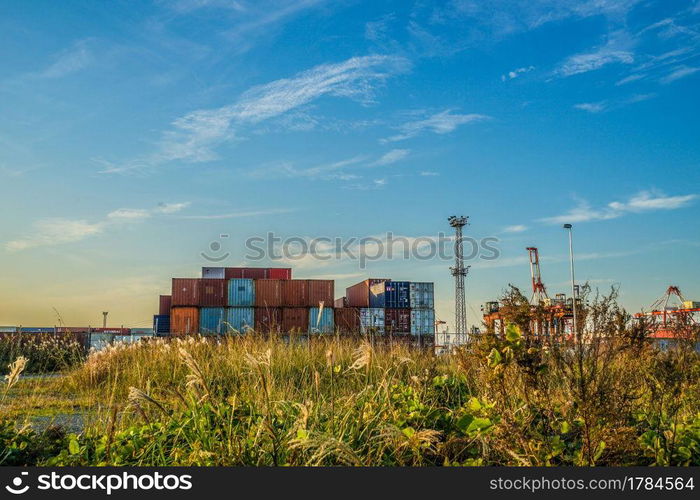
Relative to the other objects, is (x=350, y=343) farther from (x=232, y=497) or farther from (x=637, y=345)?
(x=232, y=497)

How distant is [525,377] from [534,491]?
4.06 ft

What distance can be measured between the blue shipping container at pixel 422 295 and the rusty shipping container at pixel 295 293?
29.4 feet

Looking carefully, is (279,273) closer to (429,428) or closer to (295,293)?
(295,293)

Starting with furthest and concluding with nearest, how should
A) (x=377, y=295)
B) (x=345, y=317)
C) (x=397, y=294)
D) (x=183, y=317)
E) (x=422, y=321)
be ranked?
(x=377, y=295)
(x=422, y=321)
(x=397, y=294)
(x=183, y=317)
(x=345, y=317)

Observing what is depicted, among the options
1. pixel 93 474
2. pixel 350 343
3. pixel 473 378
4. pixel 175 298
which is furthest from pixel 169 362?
pixel 175 298

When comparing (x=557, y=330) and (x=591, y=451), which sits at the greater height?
(x=557, y=330)

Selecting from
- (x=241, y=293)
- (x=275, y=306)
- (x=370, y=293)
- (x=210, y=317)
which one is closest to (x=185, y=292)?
(x=210, y=317)

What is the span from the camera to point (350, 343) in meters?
11.8

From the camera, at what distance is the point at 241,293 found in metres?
42.8

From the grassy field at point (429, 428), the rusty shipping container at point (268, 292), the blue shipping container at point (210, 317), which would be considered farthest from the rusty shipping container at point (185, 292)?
the grassy field at point (429, 428)

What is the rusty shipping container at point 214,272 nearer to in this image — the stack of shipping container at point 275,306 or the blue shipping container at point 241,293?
the stack of shipping container at point 275,306

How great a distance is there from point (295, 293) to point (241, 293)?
416cm

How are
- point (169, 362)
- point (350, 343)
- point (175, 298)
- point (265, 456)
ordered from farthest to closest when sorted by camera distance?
point (175, 298), point (350, 343), point (169, 362), point (265, 456)

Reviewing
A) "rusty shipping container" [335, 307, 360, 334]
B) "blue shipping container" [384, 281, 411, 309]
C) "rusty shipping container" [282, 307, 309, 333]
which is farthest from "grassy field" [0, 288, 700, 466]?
"blue shipping container" [384, 281, 411, 309]
